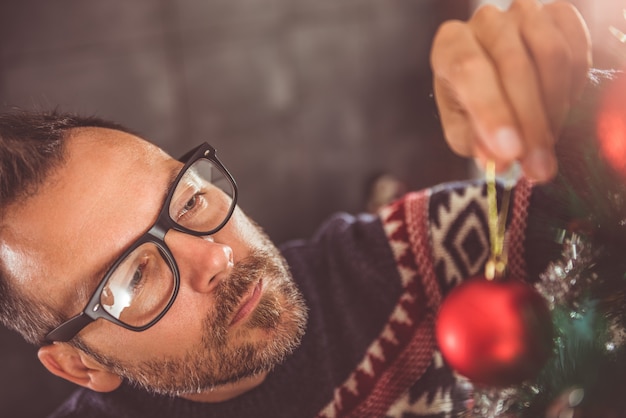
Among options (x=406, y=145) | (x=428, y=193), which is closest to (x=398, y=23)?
(x=406, y=145)

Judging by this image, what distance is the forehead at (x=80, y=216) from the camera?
31.8 inches

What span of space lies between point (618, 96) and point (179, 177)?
1.79ft

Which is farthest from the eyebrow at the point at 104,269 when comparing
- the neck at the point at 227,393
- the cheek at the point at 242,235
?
the neck at the point at 227,393

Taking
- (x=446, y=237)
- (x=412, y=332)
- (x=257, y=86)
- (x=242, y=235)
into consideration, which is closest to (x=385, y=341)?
(x=412, y=332)

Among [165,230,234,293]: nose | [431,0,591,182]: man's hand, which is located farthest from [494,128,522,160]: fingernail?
[165,230,234,293]: nose

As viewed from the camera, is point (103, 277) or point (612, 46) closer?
Answer: point (612, 46)

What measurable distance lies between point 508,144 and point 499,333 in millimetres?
157

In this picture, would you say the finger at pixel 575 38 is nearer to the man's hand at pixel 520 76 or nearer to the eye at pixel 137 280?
the man's hand at pixel 520 76

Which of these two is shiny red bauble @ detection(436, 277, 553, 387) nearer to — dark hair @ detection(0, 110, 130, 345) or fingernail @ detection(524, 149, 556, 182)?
fingernail @ detection(524, 149, 556, 182)

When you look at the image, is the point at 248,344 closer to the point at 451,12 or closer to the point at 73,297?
the point at 73,297

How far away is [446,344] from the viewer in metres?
0.51

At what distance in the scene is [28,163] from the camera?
2.68 ft

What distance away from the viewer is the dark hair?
0.82 meters

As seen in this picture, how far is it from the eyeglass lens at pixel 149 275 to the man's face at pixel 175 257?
2 centimetres
